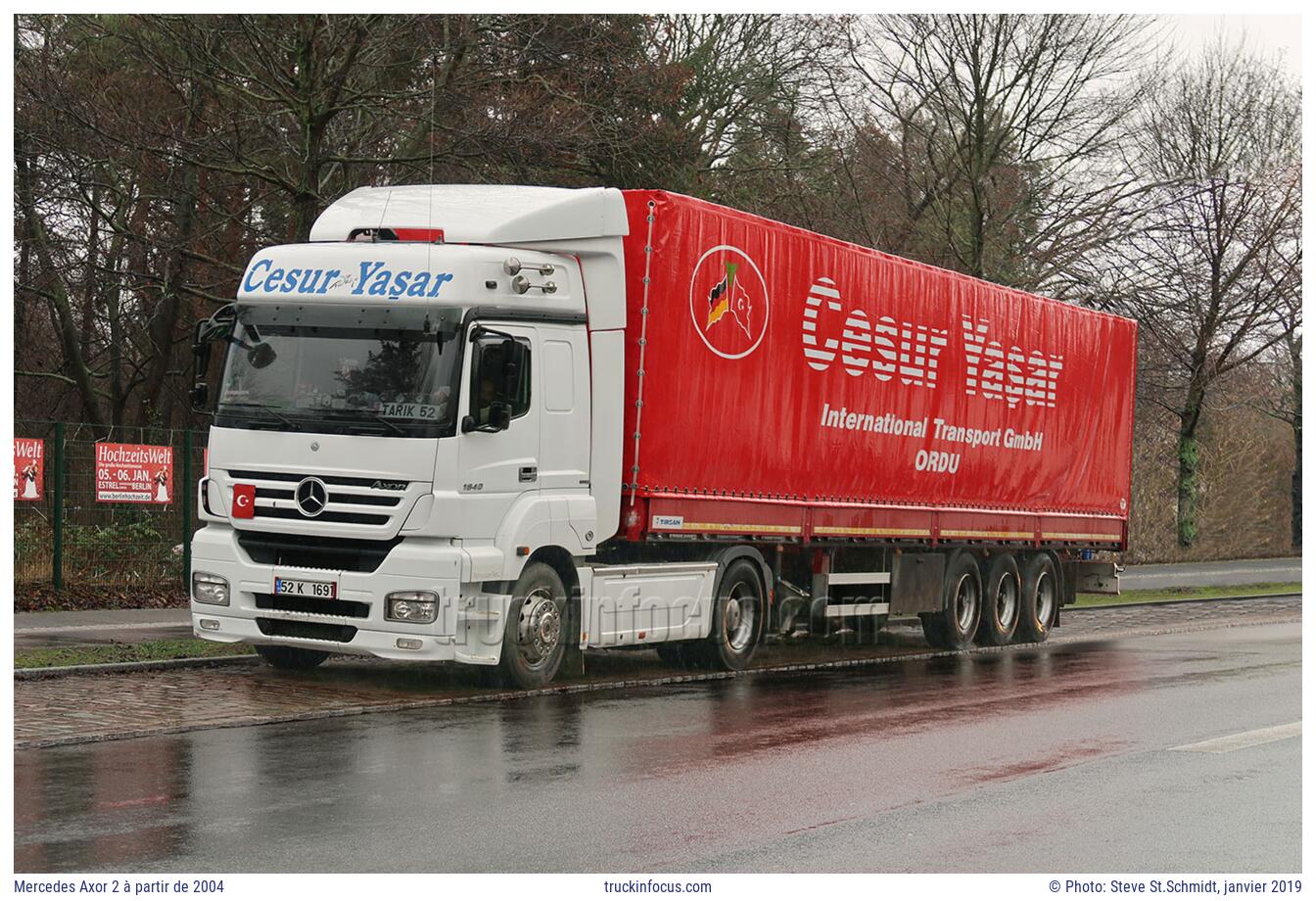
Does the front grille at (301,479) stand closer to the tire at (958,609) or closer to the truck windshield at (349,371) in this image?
the truck windshield at (349,371)

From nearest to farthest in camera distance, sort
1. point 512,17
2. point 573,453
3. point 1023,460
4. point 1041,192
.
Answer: point 573,453, point 1023,460, point 512,17, point 1041,192

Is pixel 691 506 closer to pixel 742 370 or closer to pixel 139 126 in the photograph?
pixel 742 370

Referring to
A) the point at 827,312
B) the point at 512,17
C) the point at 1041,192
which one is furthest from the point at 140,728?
the point at 1041,192

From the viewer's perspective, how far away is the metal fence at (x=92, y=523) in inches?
845

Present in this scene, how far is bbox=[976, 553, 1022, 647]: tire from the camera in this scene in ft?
67.0

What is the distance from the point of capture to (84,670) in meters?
14.7

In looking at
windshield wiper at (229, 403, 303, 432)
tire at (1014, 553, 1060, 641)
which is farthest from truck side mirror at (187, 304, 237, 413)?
tire at (1014, 553, 1060, 641)

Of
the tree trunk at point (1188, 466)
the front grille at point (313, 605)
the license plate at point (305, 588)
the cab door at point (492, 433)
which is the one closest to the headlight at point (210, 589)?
the front grille at point (313, 605)

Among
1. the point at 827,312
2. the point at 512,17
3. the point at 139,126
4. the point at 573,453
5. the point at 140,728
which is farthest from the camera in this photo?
the point at 512,17

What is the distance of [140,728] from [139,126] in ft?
41.0

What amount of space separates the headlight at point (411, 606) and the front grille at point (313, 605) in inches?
8.1

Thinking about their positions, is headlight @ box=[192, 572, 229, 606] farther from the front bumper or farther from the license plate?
the license plate

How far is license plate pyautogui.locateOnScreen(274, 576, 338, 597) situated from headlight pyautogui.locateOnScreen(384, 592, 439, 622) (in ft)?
1.47

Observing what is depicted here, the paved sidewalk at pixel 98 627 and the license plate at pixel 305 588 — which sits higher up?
the license plate at pixel 305 588
